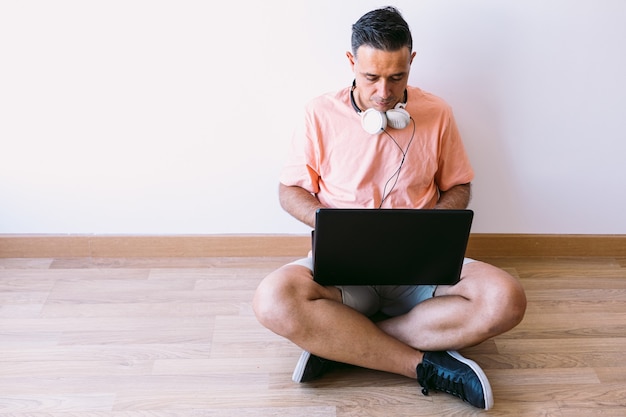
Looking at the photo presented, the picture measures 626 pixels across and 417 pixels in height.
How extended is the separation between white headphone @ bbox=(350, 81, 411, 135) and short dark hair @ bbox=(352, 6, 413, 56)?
16 centimetres

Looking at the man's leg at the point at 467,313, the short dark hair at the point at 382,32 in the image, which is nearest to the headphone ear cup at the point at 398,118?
the short dark hair at the point at 382,32

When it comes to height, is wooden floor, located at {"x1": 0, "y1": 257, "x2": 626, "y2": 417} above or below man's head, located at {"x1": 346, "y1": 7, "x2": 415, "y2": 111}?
below

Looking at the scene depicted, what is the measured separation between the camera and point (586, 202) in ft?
7.07

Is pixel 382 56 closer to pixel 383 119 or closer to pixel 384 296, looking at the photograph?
pixel 383 119

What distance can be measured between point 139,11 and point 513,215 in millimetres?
1338

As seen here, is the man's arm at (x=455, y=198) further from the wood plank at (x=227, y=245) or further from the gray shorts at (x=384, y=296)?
the wood plank at (x=227, y=245)

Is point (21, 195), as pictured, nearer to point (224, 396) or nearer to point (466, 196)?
point (224, 396)

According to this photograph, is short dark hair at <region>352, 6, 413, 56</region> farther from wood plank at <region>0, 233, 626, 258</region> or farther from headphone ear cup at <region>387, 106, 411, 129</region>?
wood plank at <region>0, 233, 626, 258</region>

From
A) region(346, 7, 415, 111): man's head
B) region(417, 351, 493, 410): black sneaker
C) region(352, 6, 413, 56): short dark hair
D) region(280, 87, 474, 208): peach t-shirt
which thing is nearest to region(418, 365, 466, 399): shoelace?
region(417, 351, 493, 410): black sneaker

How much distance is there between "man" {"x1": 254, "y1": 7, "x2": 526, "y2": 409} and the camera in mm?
1551

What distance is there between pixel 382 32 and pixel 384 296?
2.29 ft

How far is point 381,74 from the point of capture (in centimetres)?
155

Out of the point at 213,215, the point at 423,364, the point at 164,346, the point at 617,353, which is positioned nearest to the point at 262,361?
the point at 164,346

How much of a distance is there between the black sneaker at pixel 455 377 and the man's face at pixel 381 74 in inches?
25.2
